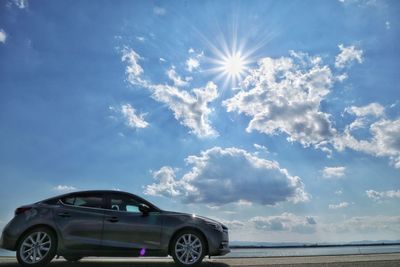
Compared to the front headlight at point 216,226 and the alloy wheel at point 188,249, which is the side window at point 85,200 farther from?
the front headlight at point 216,226

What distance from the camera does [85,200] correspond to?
8.20 meters

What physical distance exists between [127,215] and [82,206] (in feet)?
3.37

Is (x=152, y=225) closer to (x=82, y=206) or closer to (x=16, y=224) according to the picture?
(x=82, y=206)

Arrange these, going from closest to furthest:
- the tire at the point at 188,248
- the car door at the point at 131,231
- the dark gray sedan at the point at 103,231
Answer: the dark gray sedan at the point at 103,231 < the car door at the point at 131,231 < the tire at the point at 188,248

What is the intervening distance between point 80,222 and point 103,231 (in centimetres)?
53

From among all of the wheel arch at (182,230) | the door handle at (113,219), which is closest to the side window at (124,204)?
the door handle at (113,219)

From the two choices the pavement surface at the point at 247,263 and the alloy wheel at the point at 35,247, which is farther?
the pavement surface at the point at 247,263

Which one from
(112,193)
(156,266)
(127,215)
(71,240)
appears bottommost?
(156,266)

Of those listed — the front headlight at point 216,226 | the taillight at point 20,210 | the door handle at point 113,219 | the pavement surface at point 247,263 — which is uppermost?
the taillight at point 20,210

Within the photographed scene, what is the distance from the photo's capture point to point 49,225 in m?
7.71

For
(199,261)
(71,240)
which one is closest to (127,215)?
(71,240)

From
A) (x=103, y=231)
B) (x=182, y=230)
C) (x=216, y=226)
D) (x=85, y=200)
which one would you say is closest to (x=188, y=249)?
(x=182, y=230)

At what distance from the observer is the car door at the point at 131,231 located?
7.74 m

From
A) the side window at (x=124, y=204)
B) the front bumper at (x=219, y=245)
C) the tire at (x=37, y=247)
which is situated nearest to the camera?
the tire at (x=37, y=247)
